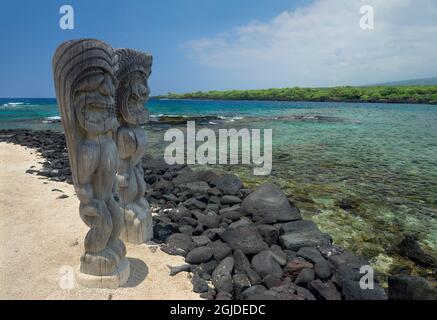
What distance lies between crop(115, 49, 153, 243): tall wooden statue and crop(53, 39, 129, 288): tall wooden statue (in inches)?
38.5

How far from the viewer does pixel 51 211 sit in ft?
Result: 20.1

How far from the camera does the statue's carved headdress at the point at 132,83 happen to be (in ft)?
14.7

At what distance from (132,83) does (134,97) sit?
19cm

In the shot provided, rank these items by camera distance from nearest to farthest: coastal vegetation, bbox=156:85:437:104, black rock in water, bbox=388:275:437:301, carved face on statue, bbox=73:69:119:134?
carved face on statue, bbox=73:69:119:134 → black rock in water, bbox=388:275:437:301 → coastal vegetation, bbox=156:85:437:104

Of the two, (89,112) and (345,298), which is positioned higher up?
(89,112)

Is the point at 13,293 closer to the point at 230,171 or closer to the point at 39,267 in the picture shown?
the point at 39,267

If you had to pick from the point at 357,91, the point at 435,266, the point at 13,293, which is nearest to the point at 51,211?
the point at 13,293

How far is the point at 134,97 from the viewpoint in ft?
15.3

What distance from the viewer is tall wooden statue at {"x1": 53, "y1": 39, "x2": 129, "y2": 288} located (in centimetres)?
317

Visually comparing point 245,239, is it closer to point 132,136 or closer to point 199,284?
point 199,284

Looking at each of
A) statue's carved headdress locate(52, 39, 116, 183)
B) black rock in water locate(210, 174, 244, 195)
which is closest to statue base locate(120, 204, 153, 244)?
statue's carved headdress locate(52, 39, 116, 183)

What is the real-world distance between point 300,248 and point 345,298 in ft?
3.88

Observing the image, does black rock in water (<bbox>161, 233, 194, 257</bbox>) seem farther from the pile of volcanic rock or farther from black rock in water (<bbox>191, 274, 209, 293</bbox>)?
black rock in water (<bbox>191, 274, 209, 293</bbox>)

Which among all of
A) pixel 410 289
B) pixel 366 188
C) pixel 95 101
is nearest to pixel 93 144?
pixel 95 101
